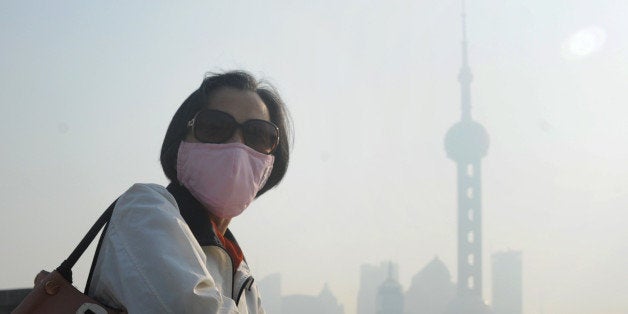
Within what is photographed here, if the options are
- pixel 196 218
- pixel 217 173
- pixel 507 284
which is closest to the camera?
pixel 196 218

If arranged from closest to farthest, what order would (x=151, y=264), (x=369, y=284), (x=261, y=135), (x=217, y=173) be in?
(x=151, y=264), (x=217, y=173), (x=261, y=135), (x=369, y=284)

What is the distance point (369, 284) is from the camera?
147125 millimetres

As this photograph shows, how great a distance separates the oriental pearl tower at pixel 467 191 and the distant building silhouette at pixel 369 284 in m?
56.7

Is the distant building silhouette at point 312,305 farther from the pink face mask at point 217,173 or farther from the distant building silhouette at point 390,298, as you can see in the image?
the pink face mask at point 217,173

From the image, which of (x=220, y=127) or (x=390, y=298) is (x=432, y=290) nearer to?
(x=390, y=298)

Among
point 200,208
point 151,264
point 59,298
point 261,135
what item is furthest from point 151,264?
point 261,135

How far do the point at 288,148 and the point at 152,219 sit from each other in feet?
3.48

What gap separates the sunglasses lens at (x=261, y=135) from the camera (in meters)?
2.10

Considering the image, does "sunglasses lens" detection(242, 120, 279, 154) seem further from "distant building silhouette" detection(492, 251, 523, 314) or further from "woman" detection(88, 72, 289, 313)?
"distant building silhouette" detection(492, 251, 523, 314)

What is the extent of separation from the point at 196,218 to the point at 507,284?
13999cm

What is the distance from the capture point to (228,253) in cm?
182

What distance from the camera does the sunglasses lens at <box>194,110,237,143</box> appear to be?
2.04m

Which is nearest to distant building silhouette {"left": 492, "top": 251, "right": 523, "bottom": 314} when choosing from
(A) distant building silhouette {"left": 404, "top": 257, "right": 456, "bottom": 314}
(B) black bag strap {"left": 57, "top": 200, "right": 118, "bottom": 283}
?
(A) distant building silhouette {"left": 404, "top": 257, "right": 456, "bottom": 314}

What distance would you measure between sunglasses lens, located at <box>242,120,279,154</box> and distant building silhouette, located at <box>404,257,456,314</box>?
121 m
